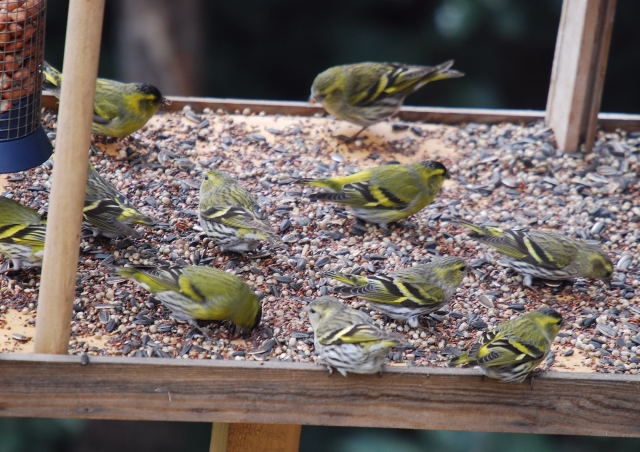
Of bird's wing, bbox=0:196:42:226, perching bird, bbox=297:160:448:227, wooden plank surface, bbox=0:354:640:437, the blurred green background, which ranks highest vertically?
the blurred green background

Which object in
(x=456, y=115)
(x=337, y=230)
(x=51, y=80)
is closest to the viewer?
(x=337, y=230)

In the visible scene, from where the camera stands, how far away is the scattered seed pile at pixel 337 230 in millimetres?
4504

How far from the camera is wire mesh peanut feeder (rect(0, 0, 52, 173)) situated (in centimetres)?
420

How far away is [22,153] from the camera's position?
13.7 feet

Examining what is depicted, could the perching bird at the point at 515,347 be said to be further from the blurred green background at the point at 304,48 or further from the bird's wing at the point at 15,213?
the blurred green background at the point at 304,48

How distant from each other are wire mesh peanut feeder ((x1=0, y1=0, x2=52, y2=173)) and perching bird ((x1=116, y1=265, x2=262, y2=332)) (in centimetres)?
72

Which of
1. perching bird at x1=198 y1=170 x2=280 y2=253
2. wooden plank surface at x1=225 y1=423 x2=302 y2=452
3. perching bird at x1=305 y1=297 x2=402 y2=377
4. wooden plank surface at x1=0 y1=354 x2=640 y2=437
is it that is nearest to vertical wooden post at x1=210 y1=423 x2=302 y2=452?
wooden plank surface at x1=225 y1=423 x2=302 y2=452

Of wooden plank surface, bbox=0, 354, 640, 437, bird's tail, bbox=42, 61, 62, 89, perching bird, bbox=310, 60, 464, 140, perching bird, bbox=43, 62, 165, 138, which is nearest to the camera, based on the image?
wooden plank surface, bbox=0, 354, 640, 437

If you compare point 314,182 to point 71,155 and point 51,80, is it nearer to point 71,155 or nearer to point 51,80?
point 51,80

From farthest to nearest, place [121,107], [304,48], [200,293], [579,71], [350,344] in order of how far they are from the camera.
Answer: [304,48] → [579,71] → [121,107] → [200,293] → [350,344]

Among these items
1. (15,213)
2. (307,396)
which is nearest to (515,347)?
(307,396)

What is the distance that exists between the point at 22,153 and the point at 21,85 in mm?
379

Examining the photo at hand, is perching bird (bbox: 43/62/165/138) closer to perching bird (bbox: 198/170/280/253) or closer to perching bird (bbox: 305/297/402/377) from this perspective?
perching bird (bbox: 198/170/280/253)

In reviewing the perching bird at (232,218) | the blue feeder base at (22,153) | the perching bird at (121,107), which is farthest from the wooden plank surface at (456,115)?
the blue feeder base at (22,153)
